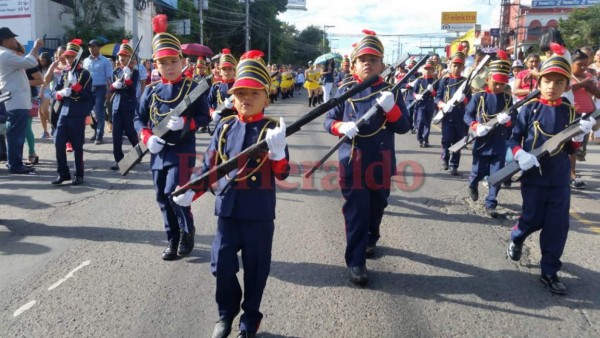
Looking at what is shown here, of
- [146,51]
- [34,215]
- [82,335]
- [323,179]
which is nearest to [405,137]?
[323,179]

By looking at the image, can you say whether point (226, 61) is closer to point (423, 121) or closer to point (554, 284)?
point (423, 121)

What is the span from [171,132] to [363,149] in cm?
174

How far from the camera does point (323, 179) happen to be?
8.19 meters

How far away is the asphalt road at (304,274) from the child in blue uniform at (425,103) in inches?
167

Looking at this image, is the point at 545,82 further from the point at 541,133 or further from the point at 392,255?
the point at 392,255

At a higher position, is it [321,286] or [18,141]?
[18,141]

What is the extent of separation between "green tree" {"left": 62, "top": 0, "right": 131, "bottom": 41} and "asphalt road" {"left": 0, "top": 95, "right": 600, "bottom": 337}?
22.5 metres

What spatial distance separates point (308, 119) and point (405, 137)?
9.76 metres

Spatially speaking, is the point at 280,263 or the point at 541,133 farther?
the point at 280,263

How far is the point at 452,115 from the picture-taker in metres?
8.26

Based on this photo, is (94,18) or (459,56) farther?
(94,18)

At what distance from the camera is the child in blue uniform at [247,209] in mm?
3178

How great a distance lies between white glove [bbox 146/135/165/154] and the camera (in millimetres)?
4332

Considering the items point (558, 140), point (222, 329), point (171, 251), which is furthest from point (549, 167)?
point (171, 251)
